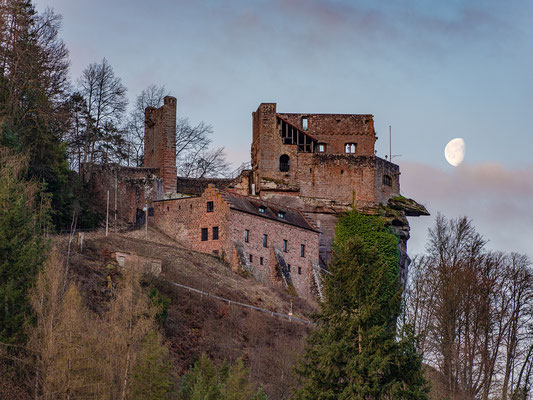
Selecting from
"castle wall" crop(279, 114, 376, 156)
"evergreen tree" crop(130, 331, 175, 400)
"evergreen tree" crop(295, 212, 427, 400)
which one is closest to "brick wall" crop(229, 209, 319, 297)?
"castle wall" crop(279, 114, 376, 156)

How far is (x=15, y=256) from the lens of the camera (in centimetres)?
3359

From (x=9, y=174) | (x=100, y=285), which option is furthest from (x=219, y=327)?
(x=9, y=174)

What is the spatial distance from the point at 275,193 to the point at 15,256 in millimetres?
34259

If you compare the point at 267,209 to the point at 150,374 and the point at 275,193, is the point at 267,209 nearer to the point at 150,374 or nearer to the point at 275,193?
the point at 275,193

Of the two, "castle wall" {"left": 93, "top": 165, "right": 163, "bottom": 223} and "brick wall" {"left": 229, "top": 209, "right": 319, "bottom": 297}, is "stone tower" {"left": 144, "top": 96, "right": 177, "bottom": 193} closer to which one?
"castle wall" {"left": 93, "top": 165, "right": 163, "bottom": 223}

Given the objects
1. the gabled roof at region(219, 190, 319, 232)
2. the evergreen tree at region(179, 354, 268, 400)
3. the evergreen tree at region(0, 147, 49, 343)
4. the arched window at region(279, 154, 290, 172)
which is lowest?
the evergreen tree at region(179, 354, 268, 400)

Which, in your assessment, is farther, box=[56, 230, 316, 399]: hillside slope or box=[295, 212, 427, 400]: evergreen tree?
box=[56, 230, 316, 399]: hillside slope

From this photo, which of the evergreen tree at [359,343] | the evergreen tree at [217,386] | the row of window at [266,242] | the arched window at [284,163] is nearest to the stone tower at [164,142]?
the arched window at [284,163]

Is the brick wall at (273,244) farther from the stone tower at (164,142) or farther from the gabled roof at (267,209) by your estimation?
the stone tower at (164,142)

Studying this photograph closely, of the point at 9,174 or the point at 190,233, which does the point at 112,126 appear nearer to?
the point at 190,233

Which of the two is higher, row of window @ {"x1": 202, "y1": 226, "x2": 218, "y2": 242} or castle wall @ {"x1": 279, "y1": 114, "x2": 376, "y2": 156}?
castle wall @ {"x1": 279, "y1": 114, "x2": 376, "y2": 156}

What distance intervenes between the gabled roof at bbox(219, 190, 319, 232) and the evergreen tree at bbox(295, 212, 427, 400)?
2646 cm

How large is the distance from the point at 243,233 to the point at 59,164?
11.5 meters

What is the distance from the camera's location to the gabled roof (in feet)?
189
